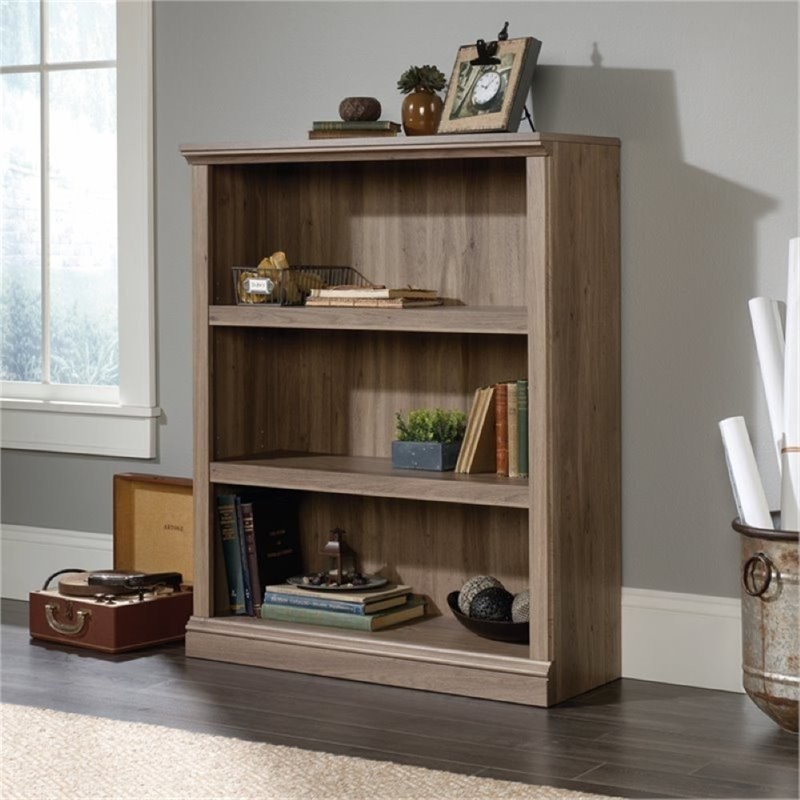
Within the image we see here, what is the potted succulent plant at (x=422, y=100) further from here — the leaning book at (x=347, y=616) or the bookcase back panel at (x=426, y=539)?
the leaning book at (x=347, y=616)

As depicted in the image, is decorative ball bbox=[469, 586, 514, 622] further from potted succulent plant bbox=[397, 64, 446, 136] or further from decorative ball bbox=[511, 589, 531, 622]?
potted succulent plant bbox=[397, 64, 446, 136]

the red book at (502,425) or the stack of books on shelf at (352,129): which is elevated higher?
the stack of books on shelf at (352,129)

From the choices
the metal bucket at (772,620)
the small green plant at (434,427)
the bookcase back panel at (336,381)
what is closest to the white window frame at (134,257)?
the bookcase back panel at (336,381)

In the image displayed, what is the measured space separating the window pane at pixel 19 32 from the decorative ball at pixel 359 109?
1.47 metres

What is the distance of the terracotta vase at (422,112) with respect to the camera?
3.80 meters

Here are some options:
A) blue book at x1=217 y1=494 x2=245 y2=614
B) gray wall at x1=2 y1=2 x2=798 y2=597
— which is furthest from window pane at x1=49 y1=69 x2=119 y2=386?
gray wall at x1=2 y1=2 x2=798 y2=597

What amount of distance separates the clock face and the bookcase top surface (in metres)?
0.16

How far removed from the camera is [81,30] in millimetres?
4738

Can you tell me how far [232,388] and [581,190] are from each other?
1.14 m

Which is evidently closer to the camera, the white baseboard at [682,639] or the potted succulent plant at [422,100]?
the white baseboard at [682,639]

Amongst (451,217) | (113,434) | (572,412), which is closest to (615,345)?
(572,412)

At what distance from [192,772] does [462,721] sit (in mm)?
696

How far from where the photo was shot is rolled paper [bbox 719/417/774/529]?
3314mm

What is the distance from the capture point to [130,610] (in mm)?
4062
